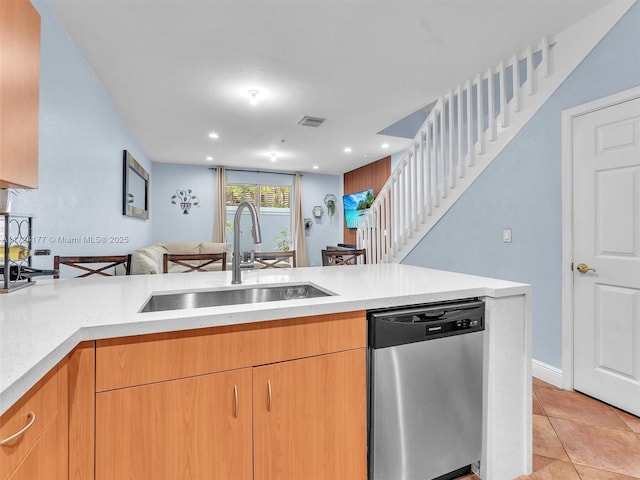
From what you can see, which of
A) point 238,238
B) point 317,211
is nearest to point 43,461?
point 238,238

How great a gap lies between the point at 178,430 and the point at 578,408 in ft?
8.37

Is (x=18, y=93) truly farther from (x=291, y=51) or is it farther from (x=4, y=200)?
(x=291, y=51)

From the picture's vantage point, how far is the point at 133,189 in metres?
4.57

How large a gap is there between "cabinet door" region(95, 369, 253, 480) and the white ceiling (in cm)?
229

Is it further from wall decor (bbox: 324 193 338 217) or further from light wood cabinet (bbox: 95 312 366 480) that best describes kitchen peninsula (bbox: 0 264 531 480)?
wall decor (bbox: 324 193 338 217)

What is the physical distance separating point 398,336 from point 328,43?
234cm

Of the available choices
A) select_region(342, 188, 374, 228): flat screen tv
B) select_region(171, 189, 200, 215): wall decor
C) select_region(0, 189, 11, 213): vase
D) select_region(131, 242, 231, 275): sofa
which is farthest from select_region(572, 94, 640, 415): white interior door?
select_region(171, 189, 200, 215): wall decor

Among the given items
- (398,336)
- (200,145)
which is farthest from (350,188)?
(398,336)

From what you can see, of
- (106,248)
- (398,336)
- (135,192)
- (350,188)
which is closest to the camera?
(398,336)

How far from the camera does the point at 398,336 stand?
1.34 meters

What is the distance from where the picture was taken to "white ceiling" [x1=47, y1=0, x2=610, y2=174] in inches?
87.2

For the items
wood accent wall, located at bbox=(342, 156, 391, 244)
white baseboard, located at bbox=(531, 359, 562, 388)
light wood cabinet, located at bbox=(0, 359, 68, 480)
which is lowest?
white baseboard, located at bbox=(531, 359, 562, 388)

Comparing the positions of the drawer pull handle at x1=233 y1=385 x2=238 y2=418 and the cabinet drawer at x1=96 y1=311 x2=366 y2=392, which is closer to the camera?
the cabinet drawer at x1=96 y1=311 x2=366 y2=392

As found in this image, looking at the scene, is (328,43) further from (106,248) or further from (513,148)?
(106,248)
